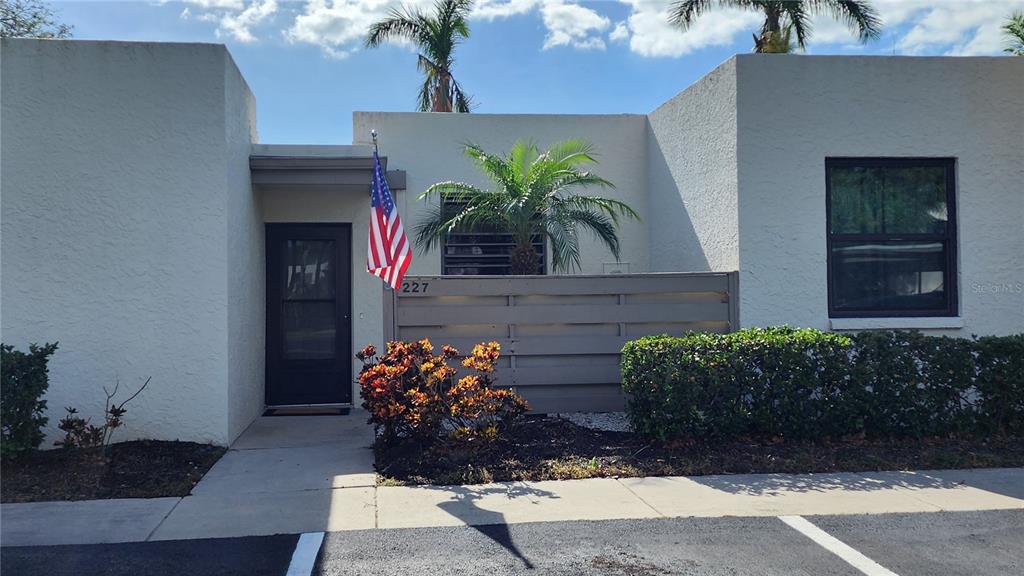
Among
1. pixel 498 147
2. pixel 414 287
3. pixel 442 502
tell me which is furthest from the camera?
pixel 498 147

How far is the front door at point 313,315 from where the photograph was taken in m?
9.84

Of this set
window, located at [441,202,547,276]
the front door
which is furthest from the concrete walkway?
window, located at [441,202,547,276]

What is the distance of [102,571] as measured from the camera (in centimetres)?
456

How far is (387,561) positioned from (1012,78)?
28.9 ft

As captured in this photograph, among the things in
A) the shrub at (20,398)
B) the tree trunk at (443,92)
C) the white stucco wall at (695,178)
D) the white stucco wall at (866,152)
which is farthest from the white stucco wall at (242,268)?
the tree trunk at (443,92)

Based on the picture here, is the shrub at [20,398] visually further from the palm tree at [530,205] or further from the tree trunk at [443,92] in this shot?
the tree trunk at [443,92]

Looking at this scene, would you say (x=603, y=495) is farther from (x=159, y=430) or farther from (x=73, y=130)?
(x=73, y=130)

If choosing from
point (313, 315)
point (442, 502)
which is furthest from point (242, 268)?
point (442, 502)

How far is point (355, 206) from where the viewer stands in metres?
9.88

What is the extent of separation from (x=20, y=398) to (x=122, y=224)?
6.24 ft

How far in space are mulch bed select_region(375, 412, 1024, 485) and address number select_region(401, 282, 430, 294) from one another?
193 centimetres

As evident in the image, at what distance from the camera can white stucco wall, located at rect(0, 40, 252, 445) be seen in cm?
729

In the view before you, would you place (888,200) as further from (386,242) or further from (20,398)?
(20,398)

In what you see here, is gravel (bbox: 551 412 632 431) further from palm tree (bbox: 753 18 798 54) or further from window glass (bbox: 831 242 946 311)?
palm tree (bbox: 753 18 798 54)
